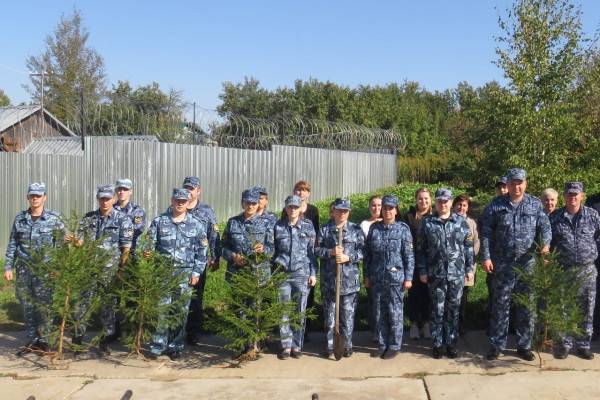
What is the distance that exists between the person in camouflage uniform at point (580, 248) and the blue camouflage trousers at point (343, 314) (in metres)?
1.96

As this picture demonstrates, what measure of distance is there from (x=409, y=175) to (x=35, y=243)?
27.3 meters

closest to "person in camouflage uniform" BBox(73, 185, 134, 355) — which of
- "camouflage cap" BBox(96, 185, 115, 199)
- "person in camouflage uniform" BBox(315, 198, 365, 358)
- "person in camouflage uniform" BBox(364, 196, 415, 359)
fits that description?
"camouflage cap" BBox(96, 185, 115, 199)

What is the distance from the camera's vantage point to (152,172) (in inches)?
519

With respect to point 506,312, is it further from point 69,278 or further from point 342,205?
point 69,278

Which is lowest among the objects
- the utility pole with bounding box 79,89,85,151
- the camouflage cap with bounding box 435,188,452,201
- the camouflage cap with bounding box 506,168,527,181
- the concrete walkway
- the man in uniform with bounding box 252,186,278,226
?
the concrete walkway

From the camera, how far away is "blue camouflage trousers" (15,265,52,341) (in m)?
6.34

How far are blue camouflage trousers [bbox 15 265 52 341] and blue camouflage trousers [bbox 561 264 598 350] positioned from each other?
4.95m

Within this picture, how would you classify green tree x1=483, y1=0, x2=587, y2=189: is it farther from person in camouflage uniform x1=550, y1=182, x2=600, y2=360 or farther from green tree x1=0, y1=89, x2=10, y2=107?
green tree x1=0, y1=89, x2=10, y2=107

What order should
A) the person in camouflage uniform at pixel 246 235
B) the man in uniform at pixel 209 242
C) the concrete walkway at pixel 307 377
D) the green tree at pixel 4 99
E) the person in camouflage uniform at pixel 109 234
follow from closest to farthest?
the concrete walkway at pixel 307 377 < the person in camouflage uniform at pixel 246 235 < the person in camouflage uniform at pixel 109 234 < the man in uniform at pixel 209 242 < the green tree at pixel 4 99

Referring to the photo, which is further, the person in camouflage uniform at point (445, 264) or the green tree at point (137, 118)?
the green tree at point (137, 118)

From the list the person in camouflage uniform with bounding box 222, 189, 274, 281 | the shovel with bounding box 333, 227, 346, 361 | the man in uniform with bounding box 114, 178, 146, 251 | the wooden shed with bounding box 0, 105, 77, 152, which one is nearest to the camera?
the shovel with bounding box 333, 227, 346, 361

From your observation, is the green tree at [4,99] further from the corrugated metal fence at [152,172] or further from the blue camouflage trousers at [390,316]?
the blue camouflage trousers at [390,316]

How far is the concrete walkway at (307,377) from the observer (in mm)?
5430

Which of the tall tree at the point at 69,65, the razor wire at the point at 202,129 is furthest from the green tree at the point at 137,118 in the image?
the tall tree at the point at 69,65
